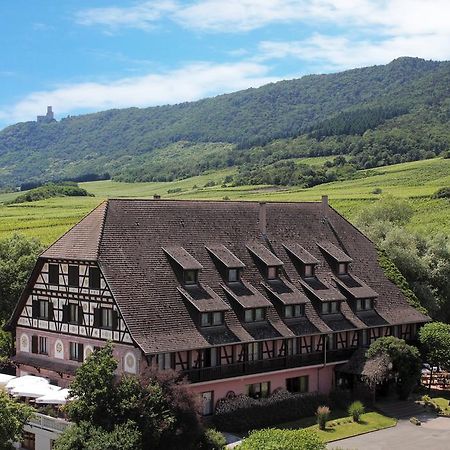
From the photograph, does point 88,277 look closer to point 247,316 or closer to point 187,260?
point 187,260

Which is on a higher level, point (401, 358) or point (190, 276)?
point (190, 276)

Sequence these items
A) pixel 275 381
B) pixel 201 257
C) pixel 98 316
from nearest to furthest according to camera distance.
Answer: pixel 98 316
pixel 275 381
pixel 201 257

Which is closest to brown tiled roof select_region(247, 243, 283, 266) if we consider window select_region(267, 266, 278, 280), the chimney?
window select_region(267, 266, 278, 280)

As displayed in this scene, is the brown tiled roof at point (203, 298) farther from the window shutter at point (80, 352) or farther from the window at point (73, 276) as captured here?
the window shutter at point (80, 352)

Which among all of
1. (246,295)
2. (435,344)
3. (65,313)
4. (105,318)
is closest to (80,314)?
(65,313)

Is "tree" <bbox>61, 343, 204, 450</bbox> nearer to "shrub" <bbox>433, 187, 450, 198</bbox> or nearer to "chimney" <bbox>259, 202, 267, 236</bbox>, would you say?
"chimney" <bbox>259, 202, 267, 236</bbox>

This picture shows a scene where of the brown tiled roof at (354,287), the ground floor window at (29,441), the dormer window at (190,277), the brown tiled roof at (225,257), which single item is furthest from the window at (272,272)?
the ground floor window at (29,441)

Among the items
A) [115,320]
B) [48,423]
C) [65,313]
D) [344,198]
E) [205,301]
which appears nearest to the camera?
[48,423]

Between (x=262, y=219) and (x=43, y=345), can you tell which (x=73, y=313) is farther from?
(x=262, y=219)
